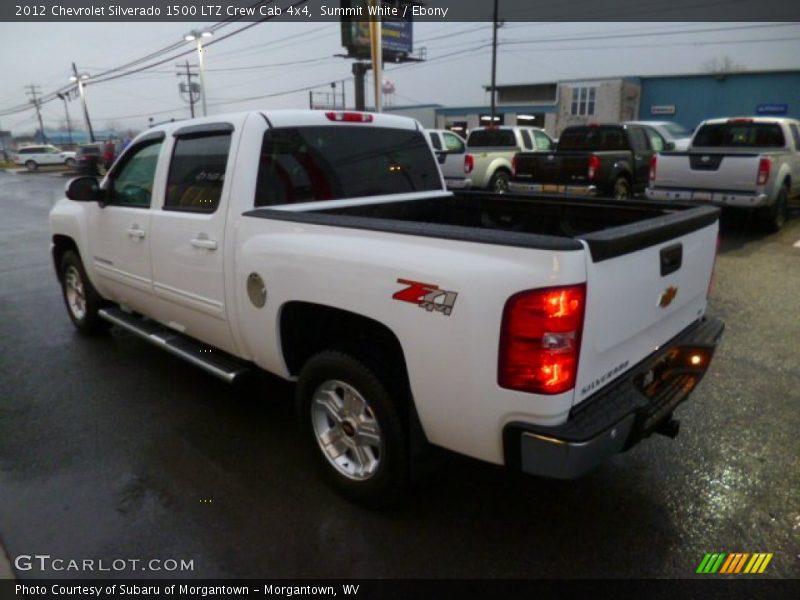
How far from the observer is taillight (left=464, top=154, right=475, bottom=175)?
44.5 ft

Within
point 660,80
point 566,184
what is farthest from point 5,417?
point 660,80

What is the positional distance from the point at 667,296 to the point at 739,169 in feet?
25.7

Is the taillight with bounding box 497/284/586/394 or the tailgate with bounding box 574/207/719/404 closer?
the taillight with bounding box 497/284/586/394

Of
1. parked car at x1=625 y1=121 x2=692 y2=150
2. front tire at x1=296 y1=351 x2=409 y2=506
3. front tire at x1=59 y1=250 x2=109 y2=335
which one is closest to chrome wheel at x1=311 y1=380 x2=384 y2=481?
front tire at x1=296 y1=351 x2=409 y2=506

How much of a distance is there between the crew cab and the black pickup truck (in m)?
1.03

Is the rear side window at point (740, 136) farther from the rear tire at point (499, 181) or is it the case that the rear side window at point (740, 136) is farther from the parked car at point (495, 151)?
the rear tire at point (499, 181)

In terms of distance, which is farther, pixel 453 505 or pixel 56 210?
pixel 56 210

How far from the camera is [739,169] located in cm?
891

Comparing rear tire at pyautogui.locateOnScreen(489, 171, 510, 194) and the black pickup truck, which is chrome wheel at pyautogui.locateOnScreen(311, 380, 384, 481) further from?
rear tire at pyautogui.locateOnScreen(489, 171, 510, 194)

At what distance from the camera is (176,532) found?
2719 millimetres

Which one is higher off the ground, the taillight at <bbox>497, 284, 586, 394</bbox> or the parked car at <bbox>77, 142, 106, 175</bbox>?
the taillight at <bbox>497, 284, 586, 394</bbox>

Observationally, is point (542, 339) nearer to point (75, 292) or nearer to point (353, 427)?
point (353, 427)

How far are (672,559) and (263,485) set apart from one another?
204cm

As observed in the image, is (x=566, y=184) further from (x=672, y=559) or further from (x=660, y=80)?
(x=660, y=80)
